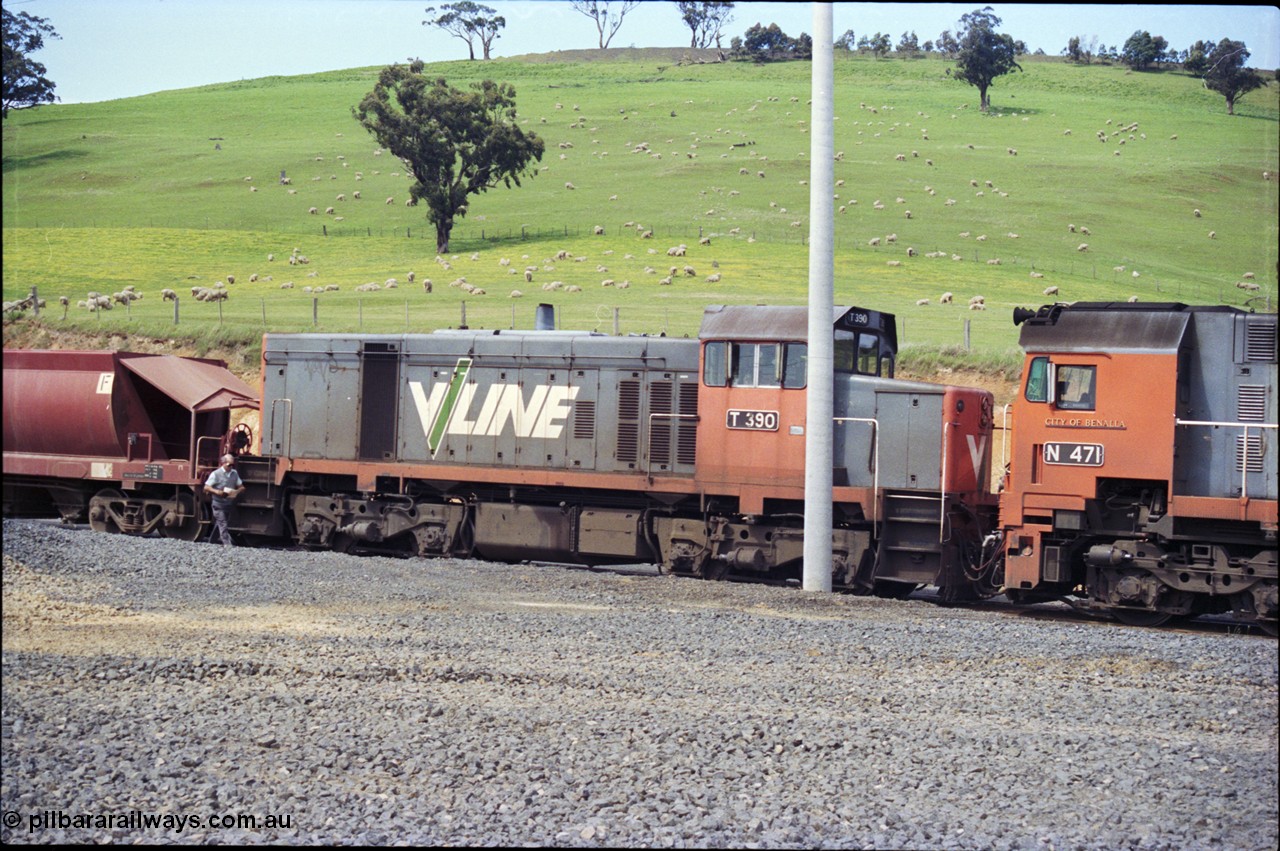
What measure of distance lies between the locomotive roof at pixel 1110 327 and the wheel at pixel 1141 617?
137 inches

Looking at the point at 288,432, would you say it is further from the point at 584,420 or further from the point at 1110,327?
the point at 1110,327

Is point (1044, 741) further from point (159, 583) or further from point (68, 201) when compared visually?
point (68, 201)

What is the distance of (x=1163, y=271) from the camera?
6019 cm

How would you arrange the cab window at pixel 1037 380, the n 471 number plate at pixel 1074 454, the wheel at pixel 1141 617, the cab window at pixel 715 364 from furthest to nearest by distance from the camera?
the cab window at pixel 715 364
the cab window at pixel 1037 380
the n 471 number plate at pixel 1074 454
the wheel at pixel 1141 617

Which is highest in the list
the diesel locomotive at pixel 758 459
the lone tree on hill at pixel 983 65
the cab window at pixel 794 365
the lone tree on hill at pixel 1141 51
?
the lone tree on hill at pixel 983 65

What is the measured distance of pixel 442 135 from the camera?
6525 cm

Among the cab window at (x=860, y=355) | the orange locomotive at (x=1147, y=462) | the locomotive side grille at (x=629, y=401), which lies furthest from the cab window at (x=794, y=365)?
the orange locomotive at (x=1147, y=462)

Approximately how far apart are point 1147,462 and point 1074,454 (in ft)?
3.06

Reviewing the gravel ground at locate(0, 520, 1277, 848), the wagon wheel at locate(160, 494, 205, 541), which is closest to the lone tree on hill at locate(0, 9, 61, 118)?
the gravel ground at locate(0, 520, 1277, 848)

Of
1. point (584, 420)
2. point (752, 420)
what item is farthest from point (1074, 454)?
point (584, 420)

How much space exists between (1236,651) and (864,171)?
6895 cm

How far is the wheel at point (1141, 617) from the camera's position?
612 inches

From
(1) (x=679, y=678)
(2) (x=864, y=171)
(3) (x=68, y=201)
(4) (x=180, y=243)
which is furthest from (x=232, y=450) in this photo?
(2) (x=864, y=171)

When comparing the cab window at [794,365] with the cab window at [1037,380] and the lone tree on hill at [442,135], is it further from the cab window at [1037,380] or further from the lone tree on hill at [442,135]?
the lone tree on hill at [442,135]
